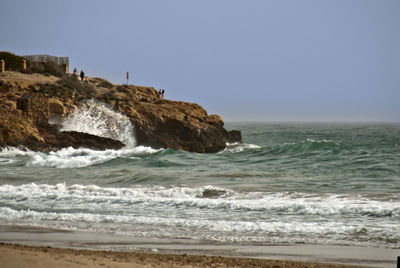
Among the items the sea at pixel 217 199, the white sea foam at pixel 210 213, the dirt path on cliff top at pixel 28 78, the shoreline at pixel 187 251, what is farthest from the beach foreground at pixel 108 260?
the dirt path on cliff top at pixel 28 78

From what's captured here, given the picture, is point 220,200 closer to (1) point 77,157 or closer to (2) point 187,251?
(2) point 187,251

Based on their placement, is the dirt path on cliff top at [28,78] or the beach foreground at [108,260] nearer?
the beach foreground at [108,260]

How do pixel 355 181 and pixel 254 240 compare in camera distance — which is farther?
pixel 355 181

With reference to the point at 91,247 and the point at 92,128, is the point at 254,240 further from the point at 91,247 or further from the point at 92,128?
the point at 92,128

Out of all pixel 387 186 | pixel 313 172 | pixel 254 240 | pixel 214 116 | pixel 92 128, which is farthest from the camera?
pixel 214 116

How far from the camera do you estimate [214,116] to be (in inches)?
1649

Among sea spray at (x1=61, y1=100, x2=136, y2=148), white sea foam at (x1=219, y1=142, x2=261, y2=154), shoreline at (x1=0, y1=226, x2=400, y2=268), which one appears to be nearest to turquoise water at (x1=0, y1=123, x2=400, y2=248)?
shoreline at (x1=0, y1=226, x2=400, y2=268)

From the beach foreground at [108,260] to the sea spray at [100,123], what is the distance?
28.5 m

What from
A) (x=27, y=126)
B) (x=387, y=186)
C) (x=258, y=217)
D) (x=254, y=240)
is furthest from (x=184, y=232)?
(x=27, y=126)

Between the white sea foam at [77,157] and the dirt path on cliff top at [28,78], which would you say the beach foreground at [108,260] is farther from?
the dirt path on cliff top at [28,78]

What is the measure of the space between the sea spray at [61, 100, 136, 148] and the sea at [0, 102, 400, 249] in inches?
307

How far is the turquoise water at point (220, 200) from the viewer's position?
10.1m

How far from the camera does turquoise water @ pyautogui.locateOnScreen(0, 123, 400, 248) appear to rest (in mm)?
10078

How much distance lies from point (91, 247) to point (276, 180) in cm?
1118
